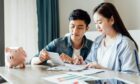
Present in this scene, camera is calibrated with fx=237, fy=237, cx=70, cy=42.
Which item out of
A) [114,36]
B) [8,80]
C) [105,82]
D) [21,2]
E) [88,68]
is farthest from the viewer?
[21,2]

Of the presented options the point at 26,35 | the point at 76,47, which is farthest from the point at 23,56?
the point at 26,35

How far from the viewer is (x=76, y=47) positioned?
236 centimetres

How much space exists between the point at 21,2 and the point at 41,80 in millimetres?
2300

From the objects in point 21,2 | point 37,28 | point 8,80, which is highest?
point 21,2

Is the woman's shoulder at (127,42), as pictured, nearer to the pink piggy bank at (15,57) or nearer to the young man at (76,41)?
the young man at (76,41)

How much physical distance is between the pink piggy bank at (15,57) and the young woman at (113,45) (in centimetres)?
52

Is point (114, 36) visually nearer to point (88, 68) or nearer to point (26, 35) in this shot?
point (88, 68)

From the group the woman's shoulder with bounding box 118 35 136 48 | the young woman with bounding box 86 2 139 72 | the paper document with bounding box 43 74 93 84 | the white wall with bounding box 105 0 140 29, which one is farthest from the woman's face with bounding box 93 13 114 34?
the white wall with bounding box 105 0 140 29

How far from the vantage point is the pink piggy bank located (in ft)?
5.92

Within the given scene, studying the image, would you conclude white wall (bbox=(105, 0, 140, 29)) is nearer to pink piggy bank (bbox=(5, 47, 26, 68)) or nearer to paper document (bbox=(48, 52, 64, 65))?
paper document (bbox=(48, 52, 64, 65))

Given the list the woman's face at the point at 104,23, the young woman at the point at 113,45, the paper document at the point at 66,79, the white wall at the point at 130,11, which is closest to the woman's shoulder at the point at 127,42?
the young woman at the point at 113,45

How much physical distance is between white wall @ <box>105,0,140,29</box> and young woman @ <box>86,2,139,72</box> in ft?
4.39

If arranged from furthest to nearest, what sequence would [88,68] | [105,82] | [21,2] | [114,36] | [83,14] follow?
Result: [21,2], [83,14], [114,36], [88,68], [105,82]

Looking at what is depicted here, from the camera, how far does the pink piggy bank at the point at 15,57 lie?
5.92 feet
